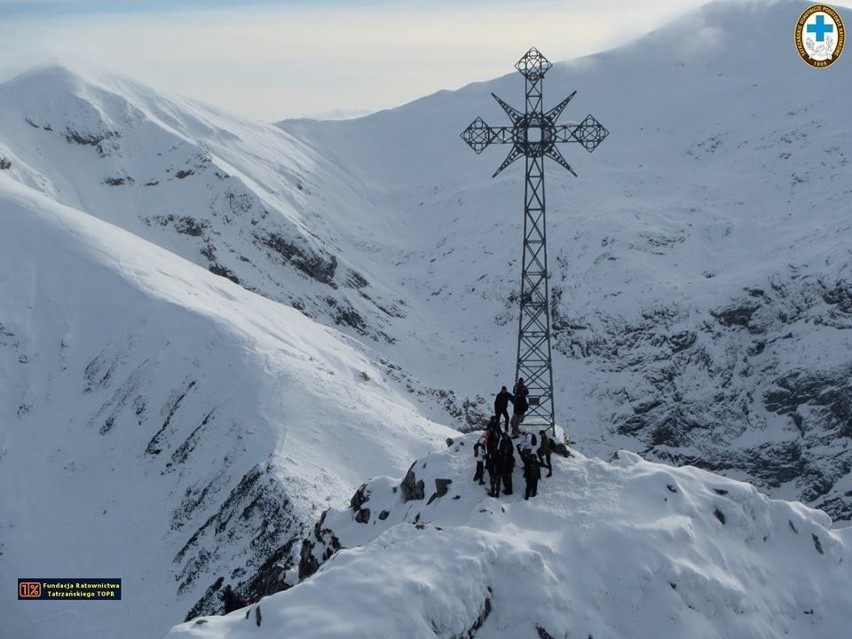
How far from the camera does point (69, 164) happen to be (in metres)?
90.5

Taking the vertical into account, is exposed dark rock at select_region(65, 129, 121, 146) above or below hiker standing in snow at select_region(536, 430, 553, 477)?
above

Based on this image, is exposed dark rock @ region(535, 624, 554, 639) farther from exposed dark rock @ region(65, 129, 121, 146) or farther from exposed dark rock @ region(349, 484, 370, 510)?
exposed dark rock @ region(65, 129, 121, 146)

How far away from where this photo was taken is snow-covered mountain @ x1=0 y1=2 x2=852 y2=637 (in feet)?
156

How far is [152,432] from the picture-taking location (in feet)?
166

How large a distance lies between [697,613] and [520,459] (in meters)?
5.96

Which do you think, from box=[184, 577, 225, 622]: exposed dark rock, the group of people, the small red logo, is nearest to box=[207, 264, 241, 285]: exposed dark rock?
the small red logo

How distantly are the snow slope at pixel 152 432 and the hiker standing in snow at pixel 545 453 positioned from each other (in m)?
15.0

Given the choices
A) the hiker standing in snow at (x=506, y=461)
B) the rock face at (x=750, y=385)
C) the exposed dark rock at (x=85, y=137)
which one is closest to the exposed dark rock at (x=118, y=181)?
the exposed dark rock at (x=85, y=137)

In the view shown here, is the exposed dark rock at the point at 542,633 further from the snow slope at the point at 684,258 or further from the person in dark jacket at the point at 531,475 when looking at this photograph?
the snow slope at the point at 684,258

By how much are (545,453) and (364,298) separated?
208 feet

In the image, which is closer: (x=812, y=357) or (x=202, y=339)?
(x=202, y=339)

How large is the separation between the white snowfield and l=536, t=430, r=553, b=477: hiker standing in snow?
10.6 inches

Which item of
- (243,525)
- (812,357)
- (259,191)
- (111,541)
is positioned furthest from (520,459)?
(259,191)

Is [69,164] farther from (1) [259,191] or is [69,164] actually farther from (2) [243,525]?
(2) [243,525]
